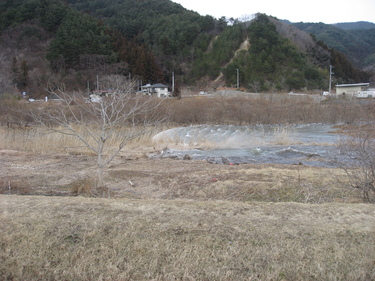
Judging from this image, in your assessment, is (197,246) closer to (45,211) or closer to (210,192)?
(45,211)

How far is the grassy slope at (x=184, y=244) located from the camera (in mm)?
3287

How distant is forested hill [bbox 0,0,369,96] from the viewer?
66.6 meters

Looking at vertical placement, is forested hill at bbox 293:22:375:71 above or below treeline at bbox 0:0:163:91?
above

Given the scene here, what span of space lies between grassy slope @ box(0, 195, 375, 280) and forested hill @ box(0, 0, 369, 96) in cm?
5324

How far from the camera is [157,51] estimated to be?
308 feet

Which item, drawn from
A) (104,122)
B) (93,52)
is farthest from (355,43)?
(104,122)

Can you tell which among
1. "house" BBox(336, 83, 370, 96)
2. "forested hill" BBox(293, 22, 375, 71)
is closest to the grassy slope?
"house" BBox(336, 83, 370, 96)

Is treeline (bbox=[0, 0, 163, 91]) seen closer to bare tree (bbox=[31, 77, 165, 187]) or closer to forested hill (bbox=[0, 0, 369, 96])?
forested hill (bbox=[0, 0, 369, 96])

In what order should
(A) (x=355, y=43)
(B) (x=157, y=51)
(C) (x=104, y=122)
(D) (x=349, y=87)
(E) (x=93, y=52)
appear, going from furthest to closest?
(A) (x=355, y=43), (B) (x=157, y=51), (E) (x=93, y=52), (D) (x=349, y=87), (C) (x=104, y=122)

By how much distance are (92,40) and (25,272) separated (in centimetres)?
7249

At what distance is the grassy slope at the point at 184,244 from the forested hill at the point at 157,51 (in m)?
53.2

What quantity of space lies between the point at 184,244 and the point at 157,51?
94454 millimetres

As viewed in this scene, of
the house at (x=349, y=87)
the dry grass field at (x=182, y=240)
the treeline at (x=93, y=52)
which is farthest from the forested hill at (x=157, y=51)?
the dry grass field at (x=182, y=240)

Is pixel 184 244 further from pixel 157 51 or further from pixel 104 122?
pixel 157 51
